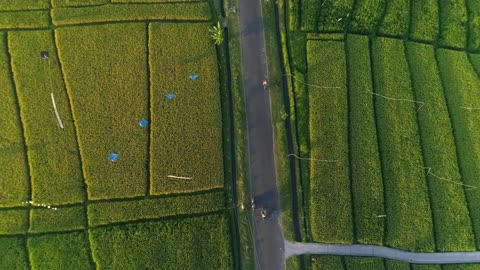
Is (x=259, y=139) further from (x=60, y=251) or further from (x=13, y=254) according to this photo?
(x=13, y=254)

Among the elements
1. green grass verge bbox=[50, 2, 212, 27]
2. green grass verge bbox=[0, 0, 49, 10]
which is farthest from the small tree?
green grass verge bbox=[0, 0, 49, 10]

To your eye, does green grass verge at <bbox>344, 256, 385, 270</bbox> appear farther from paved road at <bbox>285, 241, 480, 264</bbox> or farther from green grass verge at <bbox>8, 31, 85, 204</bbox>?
green grass verge at <bbox>8, 31, 85, 204</bbox>

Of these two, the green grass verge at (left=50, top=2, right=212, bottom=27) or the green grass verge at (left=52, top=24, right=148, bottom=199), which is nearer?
the green grass verge at (left=52, top=24, right=148, bottom=199)

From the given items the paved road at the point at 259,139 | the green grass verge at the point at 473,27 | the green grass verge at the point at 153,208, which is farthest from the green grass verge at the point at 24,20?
the green grass verge at the point at 473,27

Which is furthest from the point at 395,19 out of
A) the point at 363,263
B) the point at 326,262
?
the point at 326,262

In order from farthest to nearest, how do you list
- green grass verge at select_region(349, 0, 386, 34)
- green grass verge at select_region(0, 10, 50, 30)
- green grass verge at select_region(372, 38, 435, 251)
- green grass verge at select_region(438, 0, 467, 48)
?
green grass verge at select_region(438, 0, 467, 48), green grass verge at select_region(349, 0, 386, 34), green grass verge at select_region(0, 10, 50, 30), green grass verge at select_region(372, 38, 435, 251)

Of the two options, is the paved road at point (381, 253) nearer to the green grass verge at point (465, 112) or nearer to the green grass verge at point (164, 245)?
the green grass verge at point (465, 112)

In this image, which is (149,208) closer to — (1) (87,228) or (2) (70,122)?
(1) (87,228)
